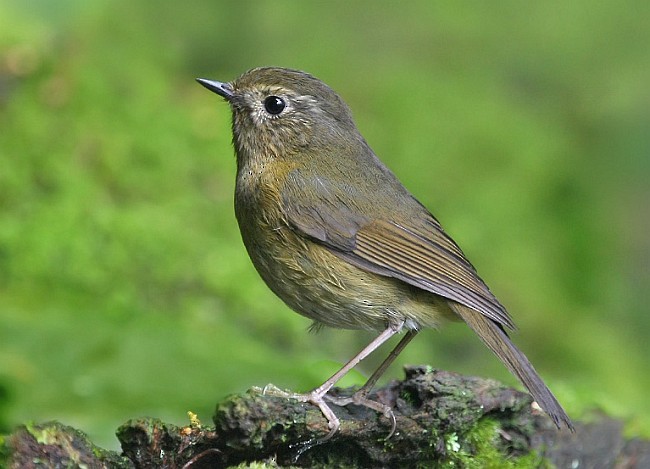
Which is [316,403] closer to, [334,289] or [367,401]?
[367,401]

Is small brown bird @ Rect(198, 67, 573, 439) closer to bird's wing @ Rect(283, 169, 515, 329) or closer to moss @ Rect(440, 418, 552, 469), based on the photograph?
bird's wing @ Rect(283, 169, 515, 329)

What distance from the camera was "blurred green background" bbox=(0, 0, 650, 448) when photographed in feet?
16.2

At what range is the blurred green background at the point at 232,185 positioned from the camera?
16.2 ft

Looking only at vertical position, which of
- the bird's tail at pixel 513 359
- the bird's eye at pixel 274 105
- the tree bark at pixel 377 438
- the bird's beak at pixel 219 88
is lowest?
the tree bark at pixel 377 438

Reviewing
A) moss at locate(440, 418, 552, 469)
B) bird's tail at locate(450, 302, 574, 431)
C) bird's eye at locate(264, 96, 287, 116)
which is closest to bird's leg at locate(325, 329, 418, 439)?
moss at locate(440, 418, 552, 469)

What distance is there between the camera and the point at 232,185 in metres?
6.68

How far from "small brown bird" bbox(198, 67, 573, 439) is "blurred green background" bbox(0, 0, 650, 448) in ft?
2.49

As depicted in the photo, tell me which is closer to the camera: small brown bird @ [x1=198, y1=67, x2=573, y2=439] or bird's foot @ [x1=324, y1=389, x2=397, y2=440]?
bird's foot @ [x1=324, y1=389, x2=397, y2=440]

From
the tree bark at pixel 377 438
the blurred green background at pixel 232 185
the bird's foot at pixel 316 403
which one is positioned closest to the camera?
the tree bark at pixel 377 438

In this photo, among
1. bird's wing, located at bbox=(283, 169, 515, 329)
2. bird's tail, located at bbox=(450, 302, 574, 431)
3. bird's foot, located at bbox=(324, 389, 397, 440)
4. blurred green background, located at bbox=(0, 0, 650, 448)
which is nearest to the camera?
bird's foot, located at bbox=(324, 389, 397, 440)

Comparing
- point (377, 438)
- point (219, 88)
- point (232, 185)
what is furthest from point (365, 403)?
point (232, 185)

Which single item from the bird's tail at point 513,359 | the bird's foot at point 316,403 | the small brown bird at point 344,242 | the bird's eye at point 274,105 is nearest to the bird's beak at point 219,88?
the small brown bird at point 344,242

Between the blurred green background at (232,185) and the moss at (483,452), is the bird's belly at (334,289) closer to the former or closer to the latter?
the moss at (483,452)

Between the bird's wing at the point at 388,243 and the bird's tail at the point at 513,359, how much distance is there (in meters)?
0.05
